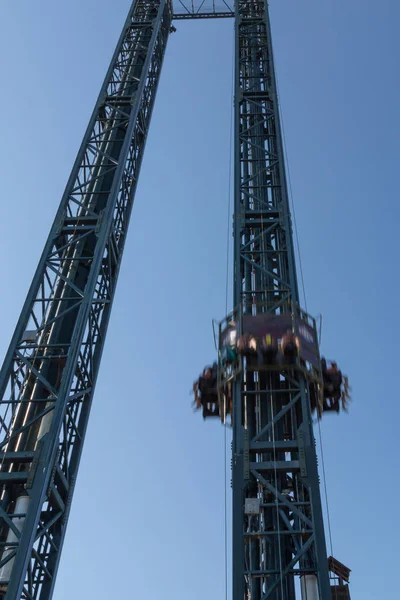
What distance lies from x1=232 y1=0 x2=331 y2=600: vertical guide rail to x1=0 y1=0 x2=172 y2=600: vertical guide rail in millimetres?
4976

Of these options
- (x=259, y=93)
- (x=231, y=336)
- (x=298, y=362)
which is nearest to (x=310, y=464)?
(x=298, y=362)

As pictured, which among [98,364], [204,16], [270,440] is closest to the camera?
[270,440]

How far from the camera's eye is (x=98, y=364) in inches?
955

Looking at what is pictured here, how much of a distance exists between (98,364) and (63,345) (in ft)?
9.55

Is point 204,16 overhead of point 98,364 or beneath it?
overhead

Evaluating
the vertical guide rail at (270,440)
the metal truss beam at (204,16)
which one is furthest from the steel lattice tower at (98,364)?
the metal truss beam at (204,16)

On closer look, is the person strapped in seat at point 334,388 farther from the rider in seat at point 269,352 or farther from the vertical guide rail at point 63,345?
the vertical guide rail at point 63,345

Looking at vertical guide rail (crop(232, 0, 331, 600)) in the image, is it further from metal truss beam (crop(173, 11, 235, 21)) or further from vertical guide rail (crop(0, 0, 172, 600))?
metal truss beam (crop(173, 11, 235, 21))

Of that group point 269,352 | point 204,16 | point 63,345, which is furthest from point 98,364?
point 204,16

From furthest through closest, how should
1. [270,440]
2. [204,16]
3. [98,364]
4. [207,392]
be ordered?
[204,16]
[98,364]
[207,392]
[270,440]

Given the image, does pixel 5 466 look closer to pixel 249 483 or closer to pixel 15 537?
pixel 15 537

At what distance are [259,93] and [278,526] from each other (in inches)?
720

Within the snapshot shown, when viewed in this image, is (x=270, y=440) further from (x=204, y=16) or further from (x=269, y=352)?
(x=204, y=16)

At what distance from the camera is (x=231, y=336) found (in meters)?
19.6
